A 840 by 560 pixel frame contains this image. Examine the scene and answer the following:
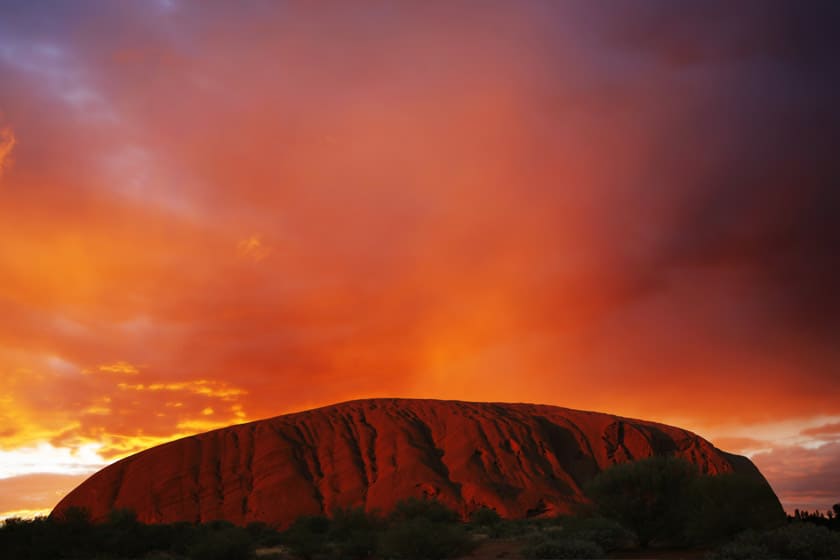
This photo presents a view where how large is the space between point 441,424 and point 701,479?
2342 inches

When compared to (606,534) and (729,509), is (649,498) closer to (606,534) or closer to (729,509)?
(606,534)

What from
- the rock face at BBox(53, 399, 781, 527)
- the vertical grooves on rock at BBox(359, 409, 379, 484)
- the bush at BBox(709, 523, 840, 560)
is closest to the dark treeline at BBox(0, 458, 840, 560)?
the bush at BBox(709, 523, 840, 560)

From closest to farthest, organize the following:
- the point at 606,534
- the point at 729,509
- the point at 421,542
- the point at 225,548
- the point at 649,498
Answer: the point at 729,509, the point at 421,542, the point at 606,534, the point at 649,498, the point at 225,548

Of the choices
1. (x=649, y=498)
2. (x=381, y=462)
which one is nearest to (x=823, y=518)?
(x=649, y=498)

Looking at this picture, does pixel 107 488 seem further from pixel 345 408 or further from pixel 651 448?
pixel 651 448

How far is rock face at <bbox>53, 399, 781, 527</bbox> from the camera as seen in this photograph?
6688cm

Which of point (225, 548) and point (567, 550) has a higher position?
point (225, 548)

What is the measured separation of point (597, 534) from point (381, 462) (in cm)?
4986

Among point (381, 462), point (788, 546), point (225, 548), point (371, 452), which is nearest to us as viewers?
point (788, 546)

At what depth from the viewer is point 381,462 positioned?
243 feet

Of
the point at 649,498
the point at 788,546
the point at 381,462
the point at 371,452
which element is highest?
the point at 371,452

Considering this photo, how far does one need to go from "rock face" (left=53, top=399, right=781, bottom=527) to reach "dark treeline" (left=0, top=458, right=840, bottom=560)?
31087mm

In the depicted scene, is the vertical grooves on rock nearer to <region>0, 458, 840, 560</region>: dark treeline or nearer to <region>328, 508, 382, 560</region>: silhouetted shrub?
<region>328, 508, 382, 560</region>: silhouetted shrub

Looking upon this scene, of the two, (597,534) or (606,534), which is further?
(597,534)
